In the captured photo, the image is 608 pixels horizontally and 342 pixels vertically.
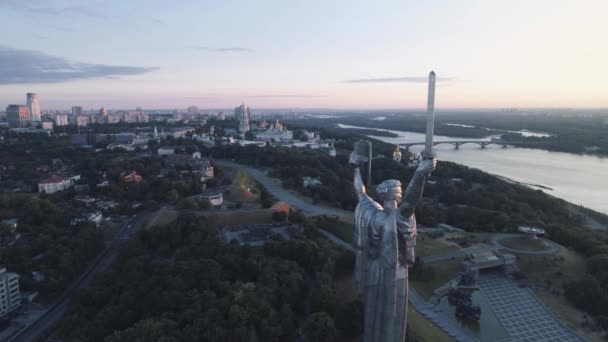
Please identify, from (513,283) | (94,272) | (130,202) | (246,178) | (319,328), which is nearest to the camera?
(319,328)

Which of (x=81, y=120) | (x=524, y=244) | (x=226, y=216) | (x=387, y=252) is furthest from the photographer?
(x=81, y=120)

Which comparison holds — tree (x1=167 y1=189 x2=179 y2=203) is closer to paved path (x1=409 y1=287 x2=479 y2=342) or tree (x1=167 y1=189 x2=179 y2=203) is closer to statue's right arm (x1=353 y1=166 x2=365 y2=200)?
paved path (x1=409 y1=287 x2=479 y2=342)

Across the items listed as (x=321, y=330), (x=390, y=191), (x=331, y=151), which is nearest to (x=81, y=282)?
(x=321, y=330)

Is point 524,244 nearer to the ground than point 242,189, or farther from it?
nearer to the ground

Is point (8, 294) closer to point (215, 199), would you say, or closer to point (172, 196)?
point (172, 196)

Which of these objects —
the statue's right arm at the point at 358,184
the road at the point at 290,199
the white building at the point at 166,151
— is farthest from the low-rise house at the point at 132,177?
the statue's right arm at the point at 358,184

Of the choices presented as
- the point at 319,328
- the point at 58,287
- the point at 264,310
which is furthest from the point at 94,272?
the point at 319,328

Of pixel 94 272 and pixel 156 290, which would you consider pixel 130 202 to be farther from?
pixel 156 290
